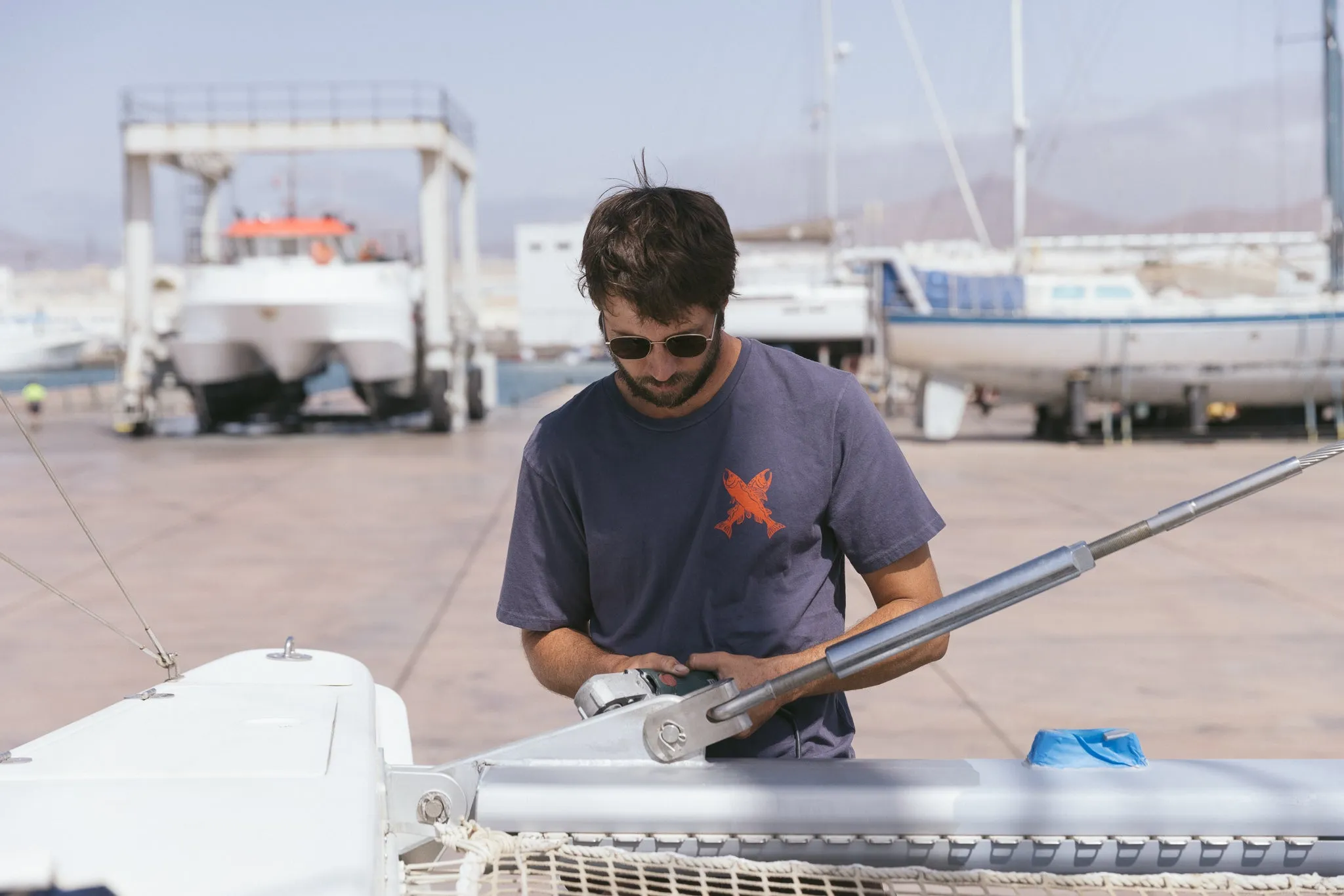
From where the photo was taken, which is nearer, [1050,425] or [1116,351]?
[1116,351]

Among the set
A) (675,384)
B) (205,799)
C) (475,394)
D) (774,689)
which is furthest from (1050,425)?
(205,799)

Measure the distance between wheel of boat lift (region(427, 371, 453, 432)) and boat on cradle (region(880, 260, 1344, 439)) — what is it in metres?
6.52

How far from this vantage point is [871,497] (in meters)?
2.02

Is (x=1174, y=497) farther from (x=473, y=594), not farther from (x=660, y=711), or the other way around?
(x=660, y=711)

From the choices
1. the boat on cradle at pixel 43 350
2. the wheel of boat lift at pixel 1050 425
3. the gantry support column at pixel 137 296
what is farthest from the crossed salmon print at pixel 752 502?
the boat on cradle at pixel 43 350

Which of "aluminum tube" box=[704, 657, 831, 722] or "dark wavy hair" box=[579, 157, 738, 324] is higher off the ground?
"dark wavy hair" box=[579, 157, 738, 324]

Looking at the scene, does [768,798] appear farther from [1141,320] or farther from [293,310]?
[1141,320]

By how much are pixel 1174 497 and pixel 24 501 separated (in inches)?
419

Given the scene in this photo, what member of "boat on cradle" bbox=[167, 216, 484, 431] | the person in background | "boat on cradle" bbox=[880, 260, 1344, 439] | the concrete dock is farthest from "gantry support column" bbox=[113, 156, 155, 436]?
"boat on cradle" bbox=[880, 260, 1344, 439]

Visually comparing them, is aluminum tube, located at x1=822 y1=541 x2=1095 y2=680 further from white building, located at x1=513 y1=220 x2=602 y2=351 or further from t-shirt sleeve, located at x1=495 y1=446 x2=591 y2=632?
white building, located at x1=513 y1=220 x2=602 y2=351

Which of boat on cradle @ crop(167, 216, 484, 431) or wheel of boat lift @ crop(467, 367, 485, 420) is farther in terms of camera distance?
wheel of boat lift @ crop(467, 367, 485, 420)

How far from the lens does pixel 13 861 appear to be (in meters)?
1.22

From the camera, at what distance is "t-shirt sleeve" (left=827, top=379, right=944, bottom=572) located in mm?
2025

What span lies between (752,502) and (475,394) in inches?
848
